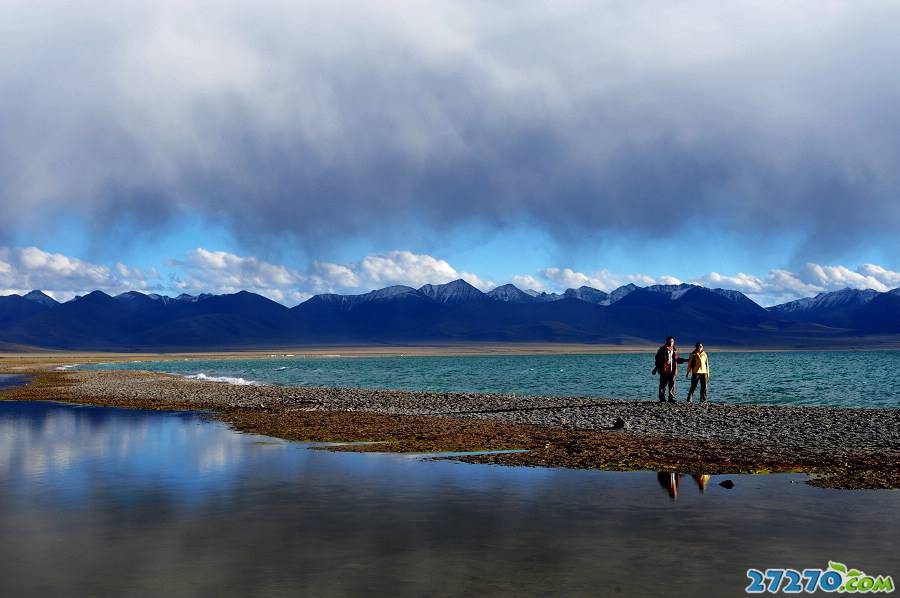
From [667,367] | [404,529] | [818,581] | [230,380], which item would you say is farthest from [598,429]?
[230,380]

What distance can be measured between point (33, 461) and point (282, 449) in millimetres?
5974

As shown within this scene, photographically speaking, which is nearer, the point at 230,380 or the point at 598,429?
the point at 598,429

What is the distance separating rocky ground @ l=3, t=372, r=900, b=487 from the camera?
18594 mm

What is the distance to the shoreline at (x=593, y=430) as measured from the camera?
18.4 metres

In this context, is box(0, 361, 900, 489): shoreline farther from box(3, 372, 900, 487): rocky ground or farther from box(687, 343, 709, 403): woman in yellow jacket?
box(687, 343, 709, 403): woman in yellow jacket

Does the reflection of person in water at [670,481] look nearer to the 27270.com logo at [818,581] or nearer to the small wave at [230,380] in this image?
the 27270.com logo at [818,581]

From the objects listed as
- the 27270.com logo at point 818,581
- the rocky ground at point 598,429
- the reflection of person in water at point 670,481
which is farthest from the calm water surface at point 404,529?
the rocky ground at point 598,429

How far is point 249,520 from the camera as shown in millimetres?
12602

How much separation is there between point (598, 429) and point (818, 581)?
56.4 ft

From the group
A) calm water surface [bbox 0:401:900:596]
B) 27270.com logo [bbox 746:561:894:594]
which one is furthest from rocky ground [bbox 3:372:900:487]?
27270.com logo [bbox 746:561:894:594]

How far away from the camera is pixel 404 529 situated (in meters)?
12.0

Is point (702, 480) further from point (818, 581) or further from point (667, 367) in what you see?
point (667, 367)

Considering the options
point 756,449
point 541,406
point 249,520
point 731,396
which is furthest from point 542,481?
point 731,396

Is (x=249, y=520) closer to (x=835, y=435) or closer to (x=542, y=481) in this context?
(x=542, y=481)
